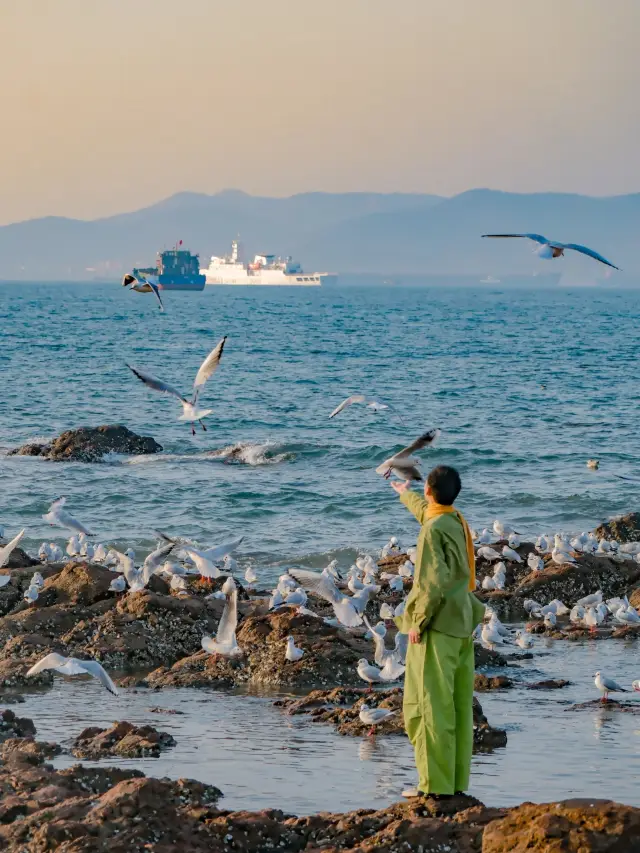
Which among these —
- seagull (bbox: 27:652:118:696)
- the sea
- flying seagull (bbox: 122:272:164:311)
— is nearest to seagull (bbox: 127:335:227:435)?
flying seagull (bbox: 122:272:164:311)

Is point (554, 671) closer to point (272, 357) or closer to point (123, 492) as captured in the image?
point (123, 492)

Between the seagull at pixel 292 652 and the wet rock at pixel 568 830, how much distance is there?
4.71 metres

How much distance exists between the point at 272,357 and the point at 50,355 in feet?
28.4

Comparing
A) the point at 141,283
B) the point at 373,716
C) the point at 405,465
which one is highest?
the point at 141,283

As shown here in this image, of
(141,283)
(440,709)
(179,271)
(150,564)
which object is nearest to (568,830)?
(440,709)

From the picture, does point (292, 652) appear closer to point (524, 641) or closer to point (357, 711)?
point (357, 711)

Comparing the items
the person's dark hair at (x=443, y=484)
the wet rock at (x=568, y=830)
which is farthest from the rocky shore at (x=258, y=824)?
the person's dark hair at (x=443, y=484)

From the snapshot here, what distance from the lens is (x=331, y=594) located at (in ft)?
36.4

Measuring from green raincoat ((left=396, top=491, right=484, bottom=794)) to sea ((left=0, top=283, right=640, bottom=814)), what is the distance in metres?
0.68

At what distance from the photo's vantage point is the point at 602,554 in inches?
583

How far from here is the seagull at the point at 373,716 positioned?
8.29 metres

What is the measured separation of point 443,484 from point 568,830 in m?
1.78

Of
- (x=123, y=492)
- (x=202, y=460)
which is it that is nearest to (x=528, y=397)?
(x=202, y=460)

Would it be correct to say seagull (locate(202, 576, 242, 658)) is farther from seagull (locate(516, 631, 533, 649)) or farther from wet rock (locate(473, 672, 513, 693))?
seagull (locate(516, 631, 533, 649))
